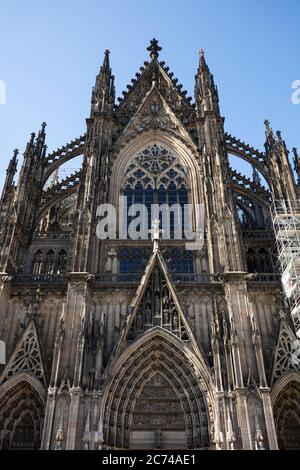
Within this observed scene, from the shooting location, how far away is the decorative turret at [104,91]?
27.7m

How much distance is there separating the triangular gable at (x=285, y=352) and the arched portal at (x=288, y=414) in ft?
1.79

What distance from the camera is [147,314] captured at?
19.1 m

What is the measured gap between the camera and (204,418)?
16.9 metres

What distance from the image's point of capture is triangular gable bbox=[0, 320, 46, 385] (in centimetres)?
1769

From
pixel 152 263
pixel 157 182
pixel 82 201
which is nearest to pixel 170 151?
pixel 157 182

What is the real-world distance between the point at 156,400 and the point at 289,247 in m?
8.95

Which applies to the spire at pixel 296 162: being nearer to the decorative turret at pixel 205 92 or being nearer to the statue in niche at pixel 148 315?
the decorative turret at pixel 205 92

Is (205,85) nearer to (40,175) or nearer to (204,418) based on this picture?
(40,175)

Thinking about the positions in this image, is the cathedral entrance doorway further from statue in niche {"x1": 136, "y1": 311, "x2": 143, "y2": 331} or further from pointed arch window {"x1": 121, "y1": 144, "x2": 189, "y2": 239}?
pointed arch window {"x1": 121, "y1": 144, "x2": 189, "y2": 239}

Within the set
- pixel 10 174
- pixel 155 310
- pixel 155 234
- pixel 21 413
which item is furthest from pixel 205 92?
pixel 21 413

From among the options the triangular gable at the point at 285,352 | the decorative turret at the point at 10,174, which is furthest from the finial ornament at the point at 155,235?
the decorative turret at the point at 10,174

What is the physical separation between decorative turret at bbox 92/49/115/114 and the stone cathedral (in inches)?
83.9
